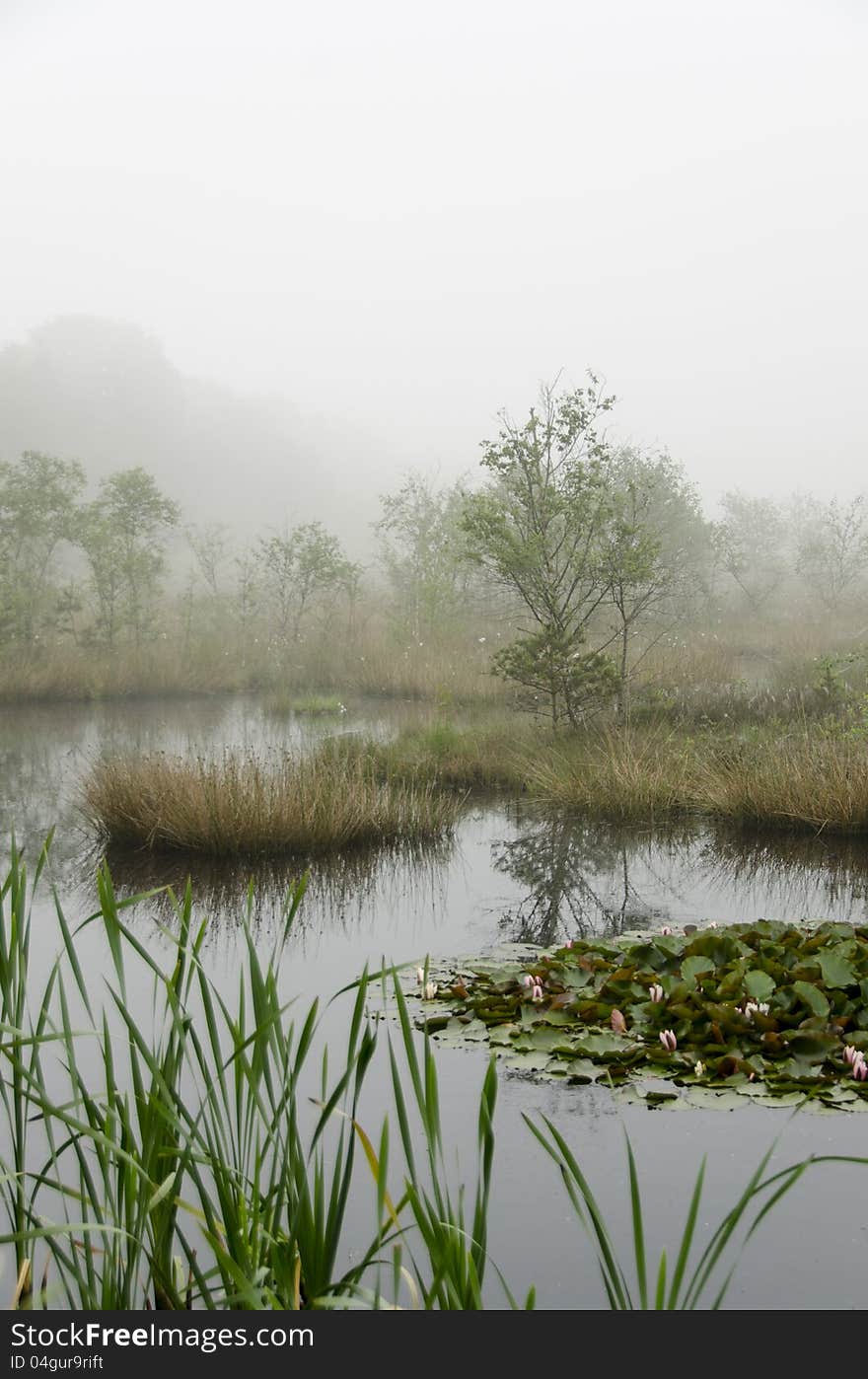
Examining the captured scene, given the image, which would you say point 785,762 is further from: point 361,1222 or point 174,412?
point 174,412

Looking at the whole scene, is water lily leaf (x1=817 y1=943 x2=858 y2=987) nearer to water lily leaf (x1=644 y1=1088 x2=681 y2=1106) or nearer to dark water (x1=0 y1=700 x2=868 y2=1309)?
dark water (x1=0 y1=700 x2=868 y2=1309)

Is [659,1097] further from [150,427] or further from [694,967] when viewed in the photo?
[150,427]

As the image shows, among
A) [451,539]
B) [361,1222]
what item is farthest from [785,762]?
[451,539]

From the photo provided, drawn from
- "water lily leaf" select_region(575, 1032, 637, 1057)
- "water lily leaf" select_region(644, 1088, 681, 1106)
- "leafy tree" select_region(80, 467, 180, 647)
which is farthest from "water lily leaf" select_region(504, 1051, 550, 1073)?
"leafy tree" select_region(80, 467, 180, 647)

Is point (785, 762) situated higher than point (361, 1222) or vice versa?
point (785, 762)

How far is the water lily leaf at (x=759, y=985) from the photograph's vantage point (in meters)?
4.16

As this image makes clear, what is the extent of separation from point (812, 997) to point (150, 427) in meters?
56.4

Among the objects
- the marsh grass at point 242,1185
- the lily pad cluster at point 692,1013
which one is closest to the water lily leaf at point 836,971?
the lily pad cluster at point 692,1013

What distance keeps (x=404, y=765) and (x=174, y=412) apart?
176ft

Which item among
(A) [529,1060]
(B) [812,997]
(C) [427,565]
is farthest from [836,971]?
(C) [427,565]

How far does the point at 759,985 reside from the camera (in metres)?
4.19

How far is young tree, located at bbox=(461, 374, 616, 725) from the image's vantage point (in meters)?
10.9

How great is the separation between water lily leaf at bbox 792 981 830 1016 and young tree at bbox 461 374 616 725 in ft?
21.8

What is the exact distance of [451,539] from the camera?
23.3 m
